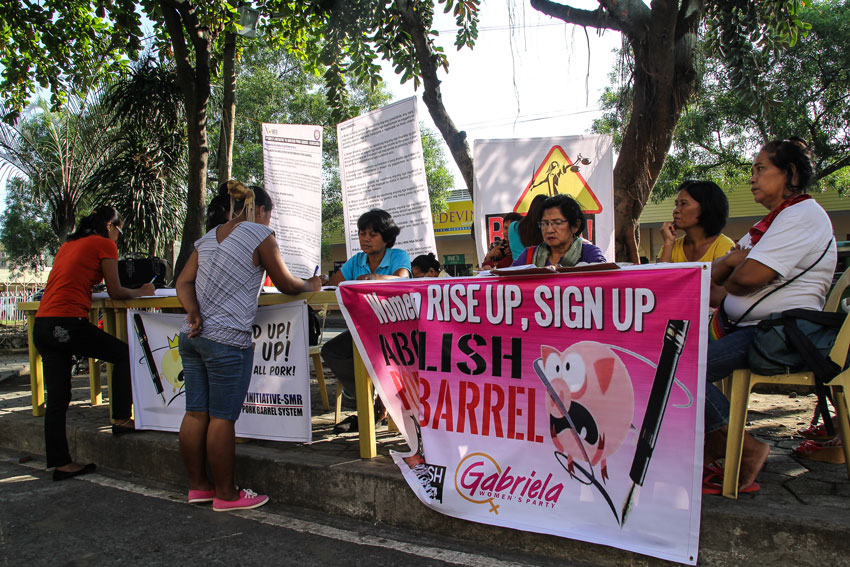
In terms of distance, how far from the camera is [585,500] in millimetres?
2654

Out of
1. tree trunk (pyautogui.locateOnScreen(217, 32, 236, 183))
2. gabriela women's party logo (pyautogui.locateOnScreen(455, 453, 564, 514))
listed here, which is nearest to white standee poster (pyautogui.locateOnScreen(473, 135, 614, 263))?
gabriela women's party logo (pyautogui.locateOnScreen(455, 453, 564, 514))

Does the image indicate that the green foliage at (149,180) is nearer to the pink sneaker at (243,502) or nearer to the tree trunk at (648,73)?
the tree trunk at (648,73)

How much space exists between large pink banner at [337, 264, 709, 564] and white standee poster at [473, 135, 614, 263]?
222 cm

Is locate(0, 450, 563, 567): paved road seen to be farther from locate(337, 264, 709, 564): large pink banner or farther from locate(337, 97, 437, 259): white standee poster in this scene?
locate(337, 97, 437, 259): white standee poster

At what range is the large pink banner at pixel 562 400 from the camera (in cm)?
252

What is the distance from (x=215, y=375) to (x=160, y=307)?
1.31 metres

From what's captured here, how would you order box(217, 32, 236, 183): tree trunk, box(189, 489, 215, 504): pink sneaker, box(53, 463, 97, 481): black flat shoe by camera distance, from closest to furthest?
box(189, 489, 215, 504): pink sneaker, box(53, 463, 97, 481): black flat shoe, box(217, 32, 236, 183): tree trunk

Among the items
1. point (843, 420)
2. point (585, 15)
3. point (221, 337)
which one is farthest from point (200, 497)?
point (585, 15)

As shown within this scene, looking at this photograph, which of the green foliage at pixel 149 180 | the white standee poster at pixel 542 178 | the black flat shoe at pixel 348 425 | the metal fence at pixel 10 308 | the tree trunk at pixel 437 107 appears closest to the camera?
the black flat shoe at pixel 348 425

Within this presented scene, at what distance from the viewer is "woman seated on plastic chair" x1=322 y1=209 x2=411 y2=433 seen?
13.9ft

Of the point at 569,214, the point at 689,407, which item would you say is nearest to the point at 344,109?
the point at 569,214

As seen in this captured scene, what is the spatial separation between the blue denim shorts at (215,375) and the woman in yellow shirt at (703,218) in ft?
8.85

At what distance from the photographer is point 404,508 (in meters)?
3.11

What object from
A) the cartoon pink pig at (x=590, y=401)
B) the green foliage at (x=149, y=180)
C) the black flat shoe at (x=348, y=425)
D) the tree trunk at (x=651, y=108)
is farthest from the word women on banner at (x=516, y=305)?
the green foliage at (x=149, y=180)
